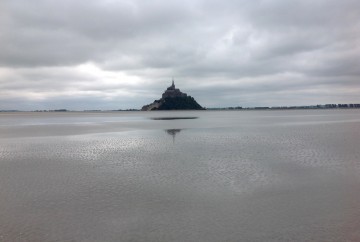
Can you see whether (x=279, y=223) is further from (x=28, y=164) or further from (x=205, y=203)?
(x=28, y=164)

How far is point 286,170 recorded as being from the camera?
16.6m

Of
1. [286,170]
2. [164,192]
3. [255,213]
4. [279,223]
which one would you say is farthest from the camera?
[286,170]

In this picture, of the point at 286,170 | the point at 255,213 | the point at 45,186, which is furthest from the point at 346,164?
the point at 45,186

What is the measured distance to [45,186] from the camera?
1387cm

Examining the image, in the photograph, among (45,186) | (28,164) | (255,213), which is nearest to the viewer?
(255,213)

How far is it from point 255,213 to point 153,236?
11.3ft

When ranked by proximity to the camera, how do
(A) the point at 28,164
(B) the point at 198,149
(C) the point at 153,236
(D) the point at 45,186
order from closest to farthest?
(C) the point at 153,236, (D) the point at 45,186, (A) the point at 28,164, (B) the point at 198,149

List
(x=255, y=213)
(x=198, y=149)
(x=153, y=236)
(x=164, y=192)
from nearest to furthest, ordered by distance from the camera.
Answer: (x=153, y=236) < (x=255, y=213) < (x=164, y=192) < (x=198, y=149)

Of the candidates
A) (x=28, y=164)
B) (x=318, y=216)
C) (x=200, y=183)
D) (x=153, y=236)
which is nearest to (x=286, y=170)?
(x=200, y=183)

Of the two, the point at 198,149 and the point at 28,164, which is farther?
the point at 198,149

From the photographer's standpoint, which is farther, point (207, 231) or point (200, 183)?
point (200, 183)

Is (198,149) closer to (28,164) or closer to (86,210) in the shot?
(28,164)

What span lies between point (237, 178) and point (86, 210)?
6970 millimetres

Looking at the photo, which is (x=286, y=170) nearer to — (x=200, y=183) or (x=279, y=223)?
(x=200, y=183)
